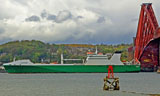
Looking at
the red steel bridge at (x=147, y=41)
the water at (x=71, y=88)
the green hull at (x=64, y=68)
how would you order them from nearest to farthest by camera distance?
the water at (x=71, y=88), the green hull at (x=64, y=68), the red steel bridge at (x=147, y=41)

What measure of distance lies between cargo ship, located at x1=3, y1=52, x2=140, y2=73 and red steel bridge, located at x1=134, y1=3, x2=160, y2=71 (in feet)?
27.0

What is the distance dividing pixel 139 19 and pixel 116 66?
18777mm

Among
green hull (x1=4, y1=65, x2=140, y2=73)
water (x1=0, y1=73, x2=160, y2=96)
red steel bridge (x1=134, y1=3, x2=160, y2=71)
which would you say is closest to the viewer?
water (x1=0, y1=73, x2=160, y2=96)

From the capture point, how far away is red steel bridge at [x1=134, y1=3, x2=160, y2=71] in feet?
342

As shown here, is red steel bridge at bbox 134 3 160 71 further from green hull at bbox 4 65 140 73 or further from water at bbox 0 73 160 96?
water at bbox 0 73 160 96

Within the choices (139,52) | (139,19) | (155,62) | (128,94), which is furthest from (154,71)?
(128,94)

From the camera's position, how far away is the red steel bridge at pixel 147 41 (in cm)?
10438

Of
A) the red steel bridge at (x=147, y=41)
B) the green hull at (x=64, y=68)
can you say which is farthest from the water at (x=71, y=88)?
the red steel bridge at (x=147, y=41)

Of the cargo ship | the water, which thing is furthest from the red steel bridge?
the water

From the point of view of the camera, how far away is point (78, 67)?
9850cm

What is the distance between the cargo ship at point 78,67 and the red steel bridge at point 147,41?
27.0 feet

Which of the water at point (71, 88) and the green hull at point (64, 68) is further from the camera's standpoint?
the green hull at point (64, 68)

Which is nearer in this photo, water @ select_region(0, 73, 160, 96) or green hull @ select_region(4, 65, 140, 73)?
water @ select_region(0, 73, 160, 96)

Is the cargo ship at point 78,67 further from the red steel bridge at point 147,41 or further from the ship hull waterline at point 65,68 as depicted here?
the red steel bridge at point 147,41
